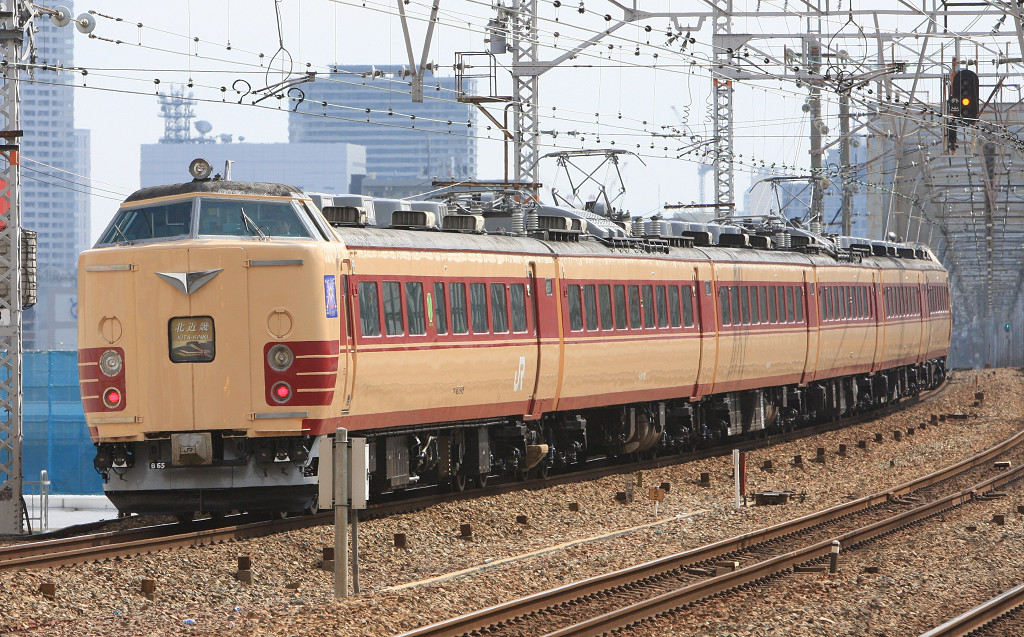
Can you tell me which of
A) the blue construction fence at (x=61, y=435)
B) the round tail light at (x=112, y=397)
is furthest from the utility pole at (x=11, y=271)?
the blue construction fence at (x=61, y=435)

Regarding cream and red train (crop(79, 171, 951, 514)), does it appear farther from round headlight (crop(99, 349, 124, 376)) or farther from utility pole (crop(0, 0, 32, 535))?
utility pole (crop(0, 0, 32, 535))

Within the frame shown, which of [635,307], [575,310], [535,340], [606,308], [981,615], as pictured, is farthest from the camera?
[635,307]

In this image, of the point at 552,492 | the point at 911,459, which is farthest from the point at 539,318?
the point at 911,459

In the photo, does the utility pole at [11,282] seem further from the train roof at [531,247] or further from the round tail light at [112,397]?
the train roof at [531,247]

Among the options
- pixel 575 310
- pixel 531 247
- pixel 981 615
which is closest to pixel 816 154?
pixel 575 310

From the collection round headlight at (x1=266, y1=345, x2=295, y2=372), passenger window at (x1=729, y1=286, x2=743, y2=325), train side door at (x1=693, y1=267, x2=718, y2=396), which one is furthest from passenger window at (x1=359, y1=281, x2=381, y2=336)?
Answer: passenger window at (x1=729, y1=286, x2=743, y2=325)

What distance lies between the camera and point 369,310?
54.2ft

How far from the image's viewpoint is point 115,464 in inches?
609

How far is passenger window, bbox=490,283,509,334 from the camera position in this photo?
1930 centimetres

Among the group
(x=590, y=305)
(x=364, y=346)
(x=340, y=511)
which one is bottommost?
(x=340, y=511)

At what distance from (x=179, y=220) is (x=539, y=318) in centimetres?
Result: 612

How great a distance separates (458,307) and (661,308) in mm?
6603

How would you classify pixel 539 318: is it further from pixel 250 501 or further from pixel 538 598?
pixel 538 598

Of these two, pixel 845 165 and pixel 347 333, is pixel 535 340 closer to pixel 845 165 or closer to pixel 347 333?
pixel 347 333
